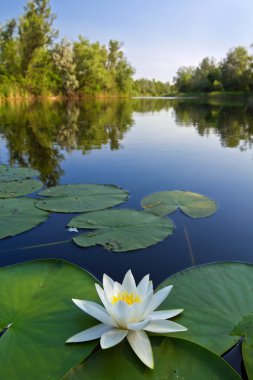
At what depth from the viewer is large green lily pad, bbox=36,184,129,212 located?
7.83ft

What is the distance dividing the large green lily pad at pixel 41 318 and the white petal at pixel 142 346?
132mm

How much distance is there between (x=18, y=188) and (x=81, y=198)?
2.47ft

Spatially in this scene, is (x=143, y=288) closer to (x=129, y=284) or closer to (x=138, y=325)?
(x=129, y=284)

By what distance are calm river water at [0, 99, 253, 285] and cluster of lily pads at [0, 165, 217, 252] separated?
61mm

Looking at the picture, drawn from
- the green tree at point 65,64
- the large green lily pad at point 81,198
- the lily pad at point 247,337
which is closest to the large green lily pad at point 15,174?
the large green lily pad at point 81,198

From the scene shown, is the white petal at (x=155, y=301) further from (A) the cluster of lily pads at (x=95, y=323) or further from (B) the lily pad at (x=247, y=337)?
(B) the lily pad at (x=247, y=337)

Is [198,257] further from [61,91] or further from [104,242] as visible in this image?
[61,91]

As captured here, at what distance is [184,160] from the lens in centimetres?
453

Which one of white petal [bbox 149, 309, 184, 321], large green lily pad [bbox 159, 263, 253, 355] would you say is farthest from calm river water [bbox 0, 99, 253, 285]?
white petal [bbox 149, 309, 184, 321]

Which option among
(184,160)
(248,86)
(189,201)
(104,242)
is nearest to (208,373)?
(104,242)

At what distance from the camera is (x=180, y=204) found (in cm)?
247

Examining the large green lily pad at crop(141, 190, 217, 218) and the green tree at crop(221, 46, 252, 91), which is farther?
the green tree at crop(221, 46, 252, 91)

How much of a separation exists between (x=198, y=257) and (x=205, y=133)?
622 centimetres

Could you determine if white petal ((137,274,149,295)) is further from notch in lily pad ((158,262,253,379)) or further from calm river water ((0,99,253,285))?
calm river water ((0,99,253,285))
